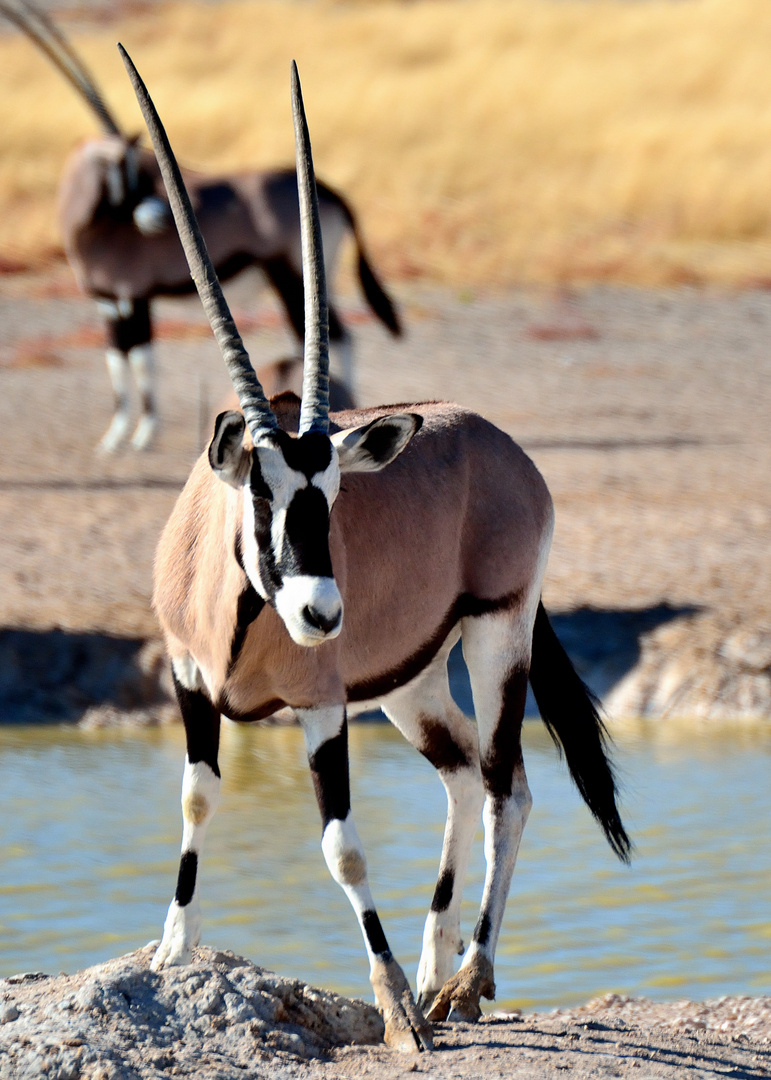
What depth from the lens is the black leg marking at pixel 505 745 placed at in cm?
373

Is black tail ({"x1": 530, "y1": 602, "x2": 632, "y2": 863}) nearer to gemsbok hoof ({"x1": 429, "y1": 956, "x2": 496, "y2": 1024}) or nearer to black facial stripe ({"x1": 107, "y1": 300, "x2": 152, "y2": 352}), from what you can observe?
gemsbok hoof ({"x1": 429, "y1": 956, "x2": 496, "y2": 1024})

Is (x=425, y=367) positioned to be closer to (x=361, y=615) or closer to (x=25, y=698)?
(x=25, y=698)

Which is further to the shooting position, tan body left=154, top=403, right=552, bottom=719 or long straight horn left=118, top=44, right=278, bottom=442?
tan body left=154, top=403, right=552, bottom=719

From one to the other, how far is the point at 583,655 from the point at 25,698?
202 cm

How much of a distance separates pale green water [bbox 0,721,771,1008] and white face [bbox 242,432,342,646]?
5.06 ft

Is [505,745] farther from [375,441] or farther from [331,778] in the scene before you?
[375,441]

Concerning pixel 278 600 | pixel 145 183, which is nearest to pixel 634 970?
pixel 278 600

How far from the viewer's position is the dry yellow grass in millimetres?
18141

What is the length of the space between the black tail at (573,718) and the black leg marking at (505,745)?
31 cm

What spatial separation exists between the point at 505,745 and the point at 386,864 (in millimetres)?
1338

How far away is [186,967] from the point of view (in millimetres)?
3297

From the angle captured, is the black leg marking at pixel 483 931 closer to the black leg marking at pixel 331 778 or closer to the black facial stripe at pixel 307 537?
the black leg marking at pixel 331 778

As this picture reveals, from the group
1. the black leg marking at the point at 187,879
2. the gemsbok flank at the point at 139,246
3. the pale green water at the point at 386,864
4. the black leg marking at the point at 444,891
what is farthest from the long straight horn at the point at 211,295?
the gemsbok flank at the point at 139,246

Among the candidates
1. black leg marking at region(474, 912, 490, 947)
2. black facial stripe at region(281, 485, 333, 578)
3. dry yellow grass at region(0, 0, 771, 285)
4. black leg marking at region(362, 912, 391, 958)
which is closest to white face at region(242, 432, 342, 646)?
black facial stripe at region(281, 485, 333, 578)
